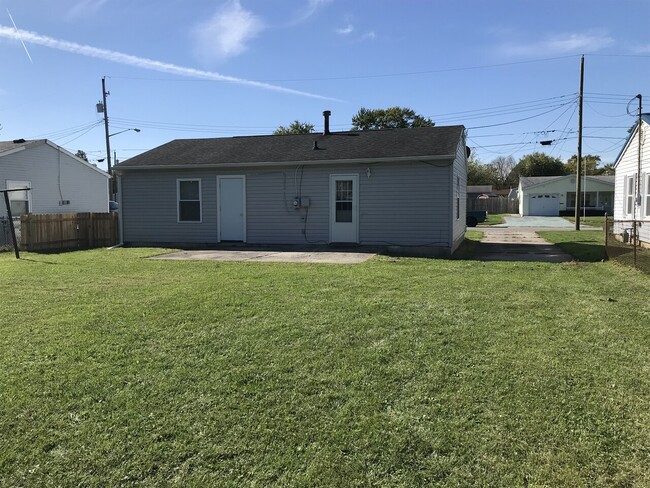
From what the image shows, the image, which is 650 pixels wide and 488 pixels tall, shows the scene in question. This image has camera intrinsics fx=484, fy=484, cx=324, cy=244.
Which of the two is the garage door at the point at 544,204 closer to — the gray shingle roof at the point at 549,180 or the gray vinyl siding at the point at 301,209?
the gray shingle roof at the point at 549,180

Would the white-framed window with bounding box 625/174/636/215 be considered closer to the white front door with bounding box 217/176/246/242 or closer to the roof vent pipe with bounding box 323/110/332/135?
the roof vent pipe with bounding box 323/110/332/135

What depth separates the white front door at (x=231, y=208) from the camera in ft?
47.1

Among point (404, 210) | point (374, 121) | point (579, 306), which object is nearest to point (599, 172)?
point (374, 121)

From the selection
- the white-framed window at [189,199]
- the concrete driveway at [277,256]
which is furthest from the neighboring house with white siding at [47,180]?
the concrete driveway at [277,256]

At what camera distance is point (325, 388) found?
143 inches

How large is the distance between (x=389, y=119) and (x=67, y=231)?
37.0 m

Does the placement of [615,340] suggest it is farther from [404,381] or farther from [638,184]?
[638,184]

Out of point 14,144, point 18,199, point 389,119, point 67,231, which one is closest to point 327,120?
point 67,231

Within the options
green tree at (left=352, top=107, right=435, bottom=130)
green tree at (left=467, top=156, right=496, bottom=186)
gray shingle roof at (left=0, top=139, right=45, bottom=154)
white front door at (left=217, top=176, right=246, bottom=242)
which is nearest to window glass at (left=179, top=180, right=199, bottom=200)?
white front door at (left=217, top=176, right=246, bottom=242)

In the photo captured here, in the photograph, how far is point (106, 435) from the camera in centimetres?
300

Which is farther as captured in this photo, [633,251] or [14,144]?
[14,144]

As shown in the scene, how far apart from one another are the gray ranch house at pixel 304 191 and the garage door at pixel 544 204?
108 ft

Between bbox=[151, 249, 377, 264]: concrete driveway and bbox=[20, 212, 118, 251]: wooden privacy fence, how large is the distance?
4.87 m

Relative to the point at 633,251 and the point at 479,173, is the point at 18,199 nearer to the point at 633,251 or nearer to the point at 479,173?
the point at 633,251
